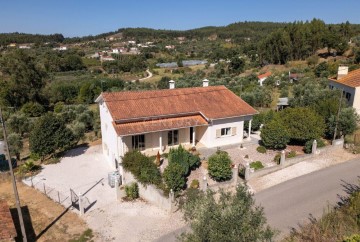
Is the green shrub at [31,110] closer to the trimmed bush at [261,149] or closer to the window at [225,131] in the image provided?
the window at [225,131]

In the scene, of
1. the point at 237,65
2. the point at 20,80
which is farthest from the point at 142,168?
the point at 237,65

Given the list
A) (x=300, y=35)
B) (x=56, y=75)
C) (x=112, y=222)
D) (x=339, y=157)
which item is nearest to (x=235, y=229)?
(x=112, y=222)

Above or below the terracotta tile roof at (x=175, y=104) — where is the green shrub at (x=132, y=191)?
below

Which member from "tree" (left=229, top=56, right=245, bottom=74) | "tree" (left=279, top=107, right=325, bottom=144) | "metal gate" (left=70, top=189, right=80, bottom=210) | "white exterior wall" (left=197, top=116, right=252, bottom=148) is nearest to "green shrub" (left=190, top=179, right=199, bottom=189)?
"white exterior wall" (left=197, top=116, right=252, bottom=148)

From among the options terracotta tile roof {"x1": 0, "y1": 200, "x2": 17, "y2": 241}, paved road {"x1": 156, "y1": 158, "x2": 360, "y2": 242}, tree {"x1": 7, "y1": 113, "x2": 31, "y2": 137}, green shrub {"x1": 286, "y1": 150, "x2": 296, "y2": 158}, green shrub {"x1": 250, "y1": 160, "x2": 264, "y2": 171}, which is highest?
terracotta tile roof {"x1": 0, "y1": 200, "x2": 17, "y2": 241}

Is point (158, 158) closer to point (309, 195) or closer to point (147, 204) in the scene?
point (147, 204)

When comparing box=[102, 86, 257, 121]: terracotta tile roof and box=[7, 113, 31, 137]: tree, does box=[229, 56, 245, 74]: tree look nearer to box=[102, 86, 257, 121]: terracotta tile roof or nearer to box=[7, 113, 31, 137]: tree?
box=[102, 86, 257, 121]: terracotta tile roof

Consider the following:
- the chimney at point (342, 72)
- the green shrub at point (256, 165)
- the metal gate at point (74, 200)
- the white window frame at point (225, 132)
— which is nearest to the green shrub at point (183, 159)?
the green shrub at point (256, 165)
